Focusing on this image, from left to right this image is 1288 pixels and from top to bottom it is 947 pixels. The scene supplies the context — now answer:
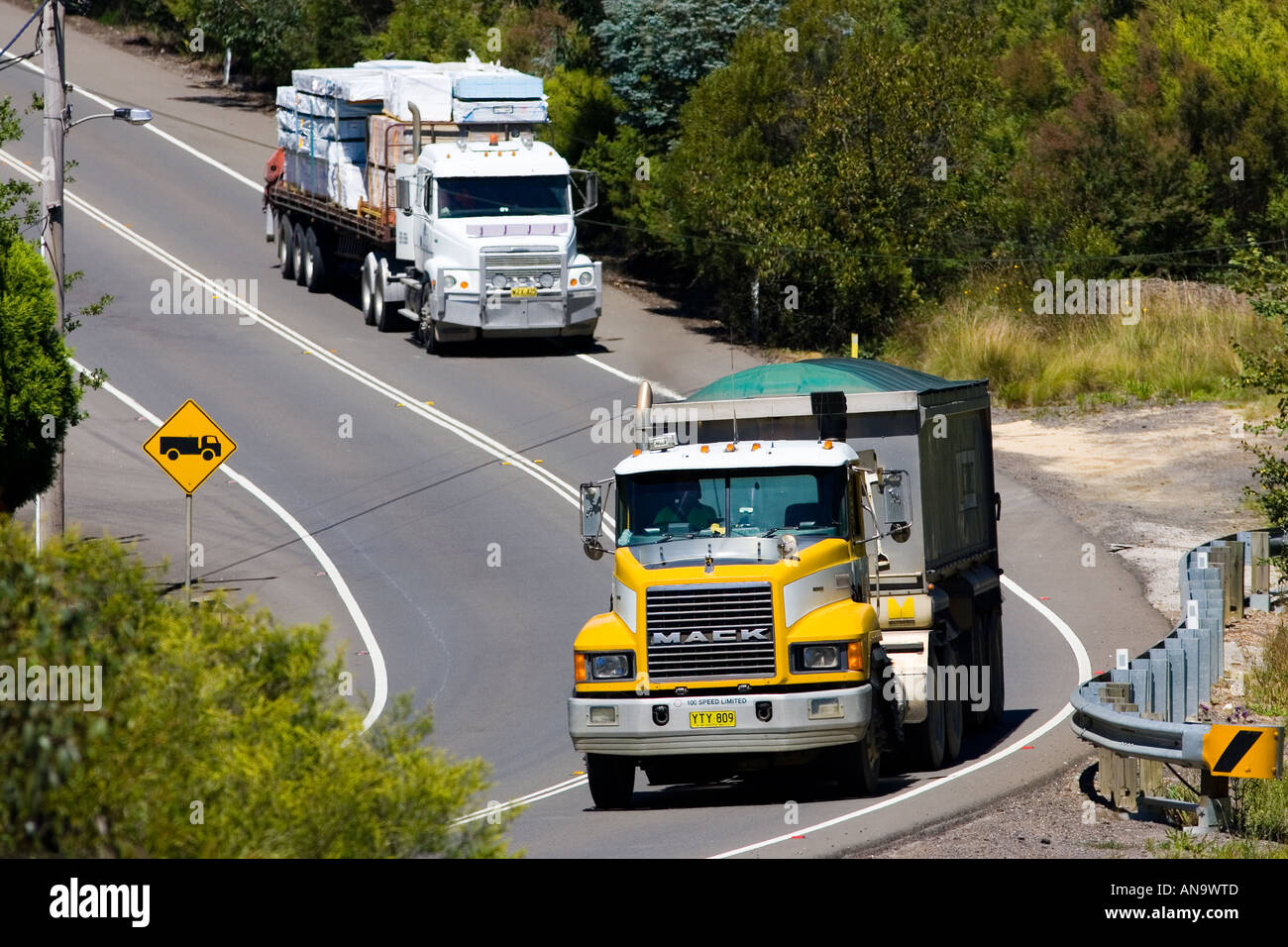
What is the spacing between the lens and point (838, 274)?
36031 millimetres

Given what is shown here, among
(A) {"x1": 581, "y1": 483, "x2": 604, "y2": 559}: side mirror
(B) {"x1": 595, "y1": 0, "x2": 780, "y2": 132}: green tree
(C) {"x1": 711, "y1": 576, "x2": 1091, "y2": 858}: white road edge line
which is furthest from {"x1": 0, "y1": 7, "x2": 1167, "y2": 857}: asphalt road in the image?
(B) {"x1": 595, "y1": 0, "x2": 780, "y2": 132}: green tree

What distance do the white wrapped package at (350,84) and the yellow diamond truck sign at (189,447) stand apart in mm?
17615

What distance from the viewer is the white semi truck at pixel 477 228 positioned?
33844 millimetres

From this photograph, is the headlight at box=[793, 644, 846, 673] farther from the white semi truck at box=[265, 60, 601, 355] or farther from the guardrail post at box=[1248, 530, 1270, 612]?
the white semi truck at box=[265, 60, 601, 355]

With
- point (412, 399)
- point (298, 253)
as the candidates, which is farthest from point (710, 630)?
point (298, 253)

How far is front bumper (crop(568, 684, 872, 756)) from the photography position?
13.5m

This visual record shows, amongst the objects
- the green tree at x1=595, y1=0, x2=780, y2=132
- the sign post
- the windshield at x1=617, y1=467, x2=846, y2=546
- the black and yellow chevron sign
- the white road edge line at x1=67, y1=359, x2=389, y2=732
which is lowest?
the white road edge line at x1=67, y1=359, x2=389, y2=732

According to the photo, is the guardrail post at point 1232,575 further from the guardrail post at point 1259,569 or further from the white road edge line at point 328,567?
the white road edge line at point 328,567

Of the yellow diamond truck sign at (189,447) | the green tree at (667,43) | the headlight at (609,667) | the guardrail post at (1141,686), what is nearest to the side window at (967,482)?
the guardrail post at (1141,686)

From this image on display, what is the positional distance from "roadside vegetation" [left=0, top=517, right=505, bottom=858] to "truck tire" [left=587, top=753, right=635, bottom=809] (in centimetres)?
680

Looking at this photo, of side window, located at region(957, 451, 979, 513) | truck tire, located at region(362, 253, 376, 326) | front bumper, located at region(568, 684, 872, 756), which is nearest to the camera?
front bumper, located at region(568, 684, 872, 756)

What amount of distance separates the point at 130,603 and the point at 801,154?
102 ft

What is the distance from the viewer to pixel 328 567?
2503 cm
